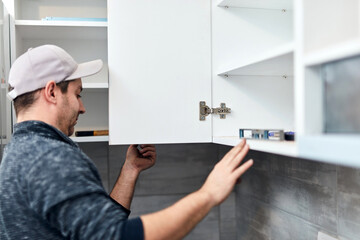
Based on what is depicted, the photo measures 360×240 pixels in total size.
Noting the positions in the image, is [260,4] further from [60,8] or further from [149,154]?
[60,8]

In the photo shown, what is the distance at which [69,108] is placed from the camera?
1116mm

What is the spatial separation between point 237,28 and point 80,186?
0.77 metres

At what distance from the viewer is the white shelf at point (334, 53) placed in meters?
0.63

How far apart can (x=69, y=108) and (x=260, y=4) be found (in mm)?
681

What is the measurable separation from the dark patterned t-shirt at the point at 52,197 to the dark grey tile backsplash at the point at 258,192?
670 millimetres

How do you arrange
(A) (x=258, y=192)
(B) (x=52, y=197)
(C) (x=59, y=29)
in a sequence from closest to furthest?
1. (B) (x=52, y=197)
2. (C) (x=59, y=29)
3. (A) (x=258, y=192)

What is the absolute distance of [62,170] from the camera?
2.76ft

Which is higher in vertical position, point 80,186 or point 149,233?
point 80,186

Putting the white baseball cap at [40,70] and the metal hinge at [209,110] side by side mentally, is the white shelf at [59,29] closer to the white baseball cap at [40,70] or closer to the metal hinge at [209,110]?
the white baseball cap at [40,70]

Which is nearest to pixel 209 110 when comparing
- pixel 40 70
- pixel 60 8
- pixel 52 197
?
pixel 40 70

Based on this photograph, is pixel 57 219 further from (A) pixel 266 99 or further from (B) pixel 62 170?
(A) pixel 266 99

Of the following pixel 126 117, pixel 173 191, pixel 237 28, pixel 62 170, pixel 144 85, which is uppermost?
pixel 237 28

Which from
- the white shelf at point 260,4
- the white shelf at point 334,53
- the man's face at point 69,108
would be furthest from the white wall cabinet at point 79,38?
the white shelf at point 334,53

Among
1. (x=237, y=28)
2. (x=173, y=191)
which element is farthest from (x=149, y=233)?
(x=173, y=191)
